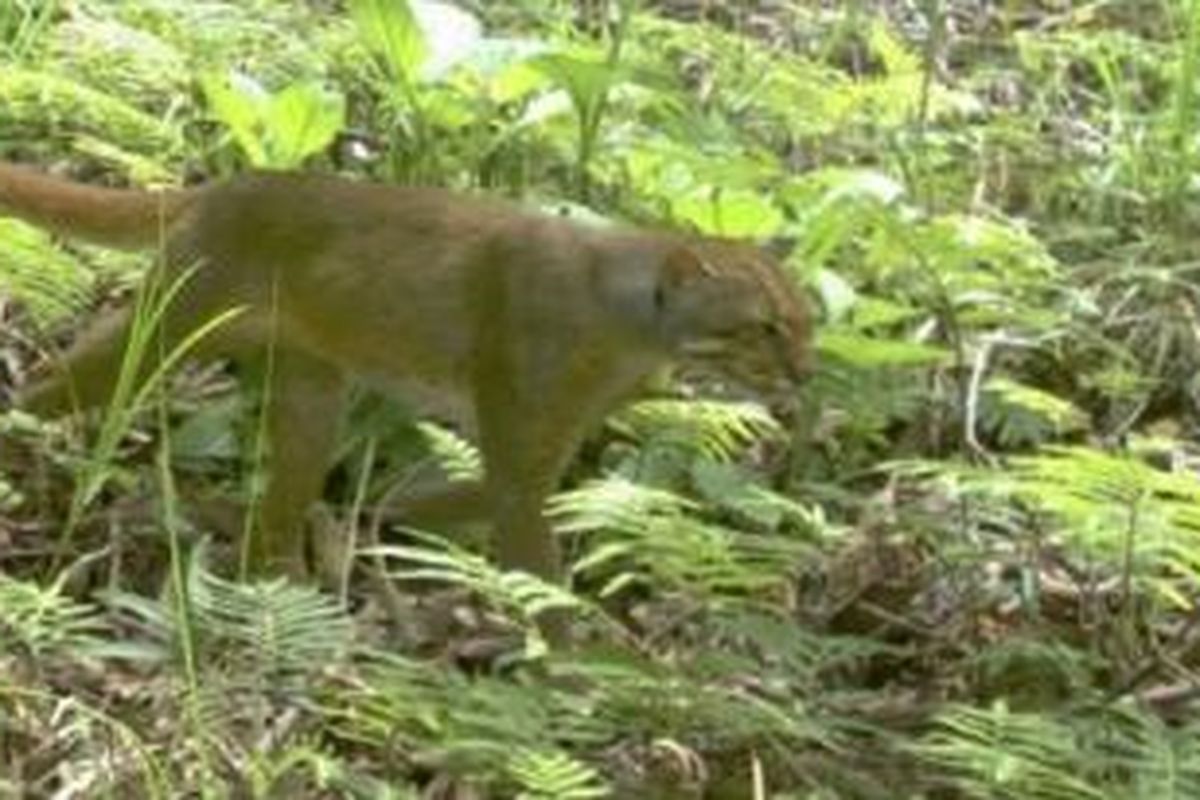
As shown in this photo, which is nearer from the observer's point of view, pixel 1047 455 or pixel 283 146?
pixel 1047 455

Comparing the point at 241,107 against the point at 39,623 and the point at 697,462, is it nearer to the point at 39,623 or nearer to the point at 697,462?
the point at 697,462

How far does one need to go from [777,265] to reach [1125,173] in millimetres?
2699

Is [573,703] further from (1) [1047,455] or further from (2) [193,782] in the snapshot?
(1) [1047,455]

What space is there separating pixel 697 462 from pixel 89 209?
151cm

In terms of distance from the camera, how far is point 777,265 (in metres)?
6.38

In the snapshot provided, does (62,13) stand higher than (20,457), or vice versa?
(62,13)

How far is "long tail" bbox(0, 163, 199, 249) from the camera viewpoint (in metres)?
6.68

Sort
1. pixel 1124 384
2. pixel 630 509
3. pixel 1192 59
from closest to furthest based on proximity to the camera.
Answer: pixel 630 509 → pixel 1124 384 → pixel 1192 59

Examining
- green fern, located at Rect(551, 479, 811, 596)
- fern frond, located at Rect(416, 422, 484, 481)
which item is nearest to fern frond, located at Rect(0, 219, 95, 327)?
fern frond, located at Rect(416, 422, 484, 481)

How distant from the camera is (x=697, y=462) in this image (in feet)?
22.6

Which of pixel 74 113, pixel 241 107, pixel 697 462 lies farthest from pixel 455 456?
pixel 74 113

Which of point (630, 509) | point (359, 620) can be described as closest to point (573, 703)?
point (630, 509)

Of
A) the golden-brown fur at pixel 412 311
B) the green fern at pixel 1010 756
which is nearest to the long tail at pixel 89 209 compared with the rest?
the golden-brown fur at pixel 412 311

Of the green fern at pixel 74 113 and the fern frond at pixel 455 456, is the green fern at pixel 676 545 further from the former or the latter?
the green fern at pixel 74 113
